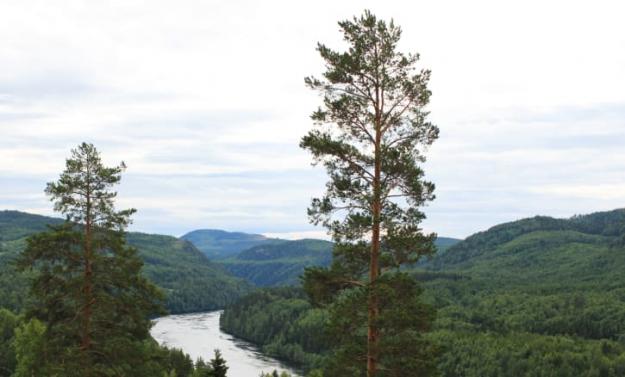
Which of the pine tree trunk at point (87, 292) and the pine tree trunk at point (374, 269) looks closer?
the pine tree trunk at point (374, 269)

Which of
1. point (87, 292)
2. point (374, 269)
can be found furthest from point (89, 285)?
point (374, 269)

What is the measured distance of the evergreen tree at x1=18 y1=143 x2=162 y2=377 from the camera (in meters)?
31.3

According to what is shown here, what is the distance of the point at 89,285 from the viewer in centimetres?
3192

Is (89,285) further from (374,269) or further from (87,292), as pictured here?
(374,269)

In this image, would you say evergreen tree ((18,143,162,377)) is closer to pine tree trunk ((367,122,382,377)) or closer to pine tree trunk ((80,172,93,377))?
pine tree trunk ((80,172,93,377))

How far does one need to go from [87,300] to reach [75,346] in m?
2.38

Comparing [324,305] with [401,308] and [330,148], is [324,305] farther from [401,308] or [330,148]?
[330,148]

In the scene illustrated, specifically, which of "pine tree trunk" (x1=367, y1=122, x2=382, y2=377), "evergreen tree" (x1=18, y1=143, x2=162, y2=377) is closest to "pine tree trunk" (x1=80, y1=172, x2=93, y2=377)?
"evergreen tree" (x1=18, y1=143, x2=162, y2=377)

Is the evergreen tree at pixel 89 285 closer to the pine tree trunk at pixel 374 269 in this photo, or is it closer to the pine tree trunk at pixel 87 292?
the pine tree trunk at pixel 87 292

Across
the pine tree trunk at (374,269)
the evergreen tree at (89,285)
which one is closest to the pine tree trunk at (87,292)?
the evergreen tree at (89,285)

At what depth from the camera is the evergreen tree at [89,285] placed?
3127cm

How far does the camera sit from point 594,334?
200 metres

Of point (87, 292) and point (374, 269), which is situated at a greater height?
point (374, 269)

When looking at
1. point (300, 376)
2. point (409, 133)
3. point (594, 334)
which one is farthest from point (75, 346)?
point (594, 334)
